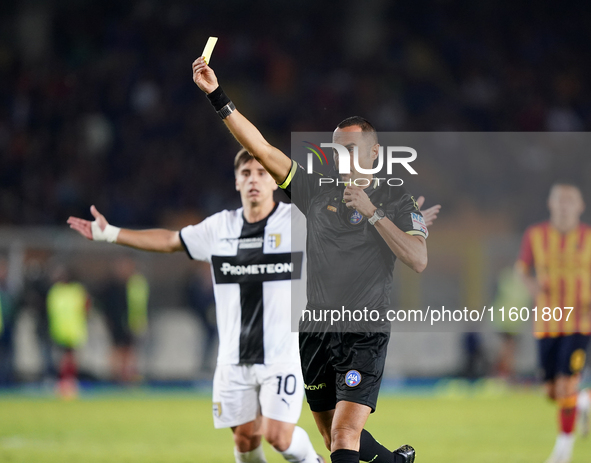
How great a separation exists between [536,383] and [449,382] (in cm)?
177

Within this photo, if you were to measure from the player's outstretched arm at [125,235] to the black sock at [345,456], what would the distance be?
2.39 metres

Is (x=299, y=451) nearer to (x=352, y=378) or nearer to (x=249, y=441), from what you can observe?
(x=249, y=441)

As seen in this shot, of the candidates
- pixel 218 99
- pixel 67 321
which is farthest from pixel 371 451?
pixel 67 321

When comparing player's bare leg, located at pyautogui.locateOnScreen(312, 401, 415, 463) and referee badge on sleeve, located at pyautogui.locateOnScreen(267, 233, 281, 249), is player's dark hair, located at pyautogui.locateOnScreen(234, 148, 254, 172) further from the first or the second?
player's bare leg, located at pyautogui.locateOnScreen(312, 401, 415, 463)

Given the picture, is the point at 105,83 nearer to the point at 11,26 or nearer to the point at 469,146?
the point at 11,26

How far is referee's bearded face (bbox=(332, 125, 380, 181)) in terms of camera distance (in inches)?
196

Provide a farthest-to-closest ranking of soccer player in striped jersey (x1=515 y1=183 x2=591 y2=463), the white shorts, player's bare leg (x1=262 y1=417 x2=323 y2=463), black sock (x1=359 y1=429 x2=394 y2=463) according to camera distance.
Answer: soccer player in striped jersey (x1=515 y1=183 x2=591 y2=463)
the white shorts
player's bare leg (x1=262 y1=417 x2=323 y2=463)
black sock (x1=359 y1=429 x2=394 y2=463)

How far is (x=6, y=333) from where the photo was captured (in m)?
16.0

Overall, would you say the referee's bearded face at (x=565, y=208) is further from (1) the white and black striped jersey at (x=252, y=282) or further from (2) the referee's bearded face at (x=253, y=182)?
(2) the referee's bearded face at (x=253, y=182)

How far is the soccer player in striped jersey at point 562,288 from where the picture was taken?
329 inches

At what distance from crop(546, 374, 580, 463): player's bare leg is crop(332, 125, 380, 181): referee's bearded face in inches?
168

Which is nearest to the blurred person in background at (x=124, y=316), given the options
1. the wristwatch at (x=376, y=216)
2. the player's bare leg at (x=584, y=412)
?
the player's bare leg at (x=584, y=412)

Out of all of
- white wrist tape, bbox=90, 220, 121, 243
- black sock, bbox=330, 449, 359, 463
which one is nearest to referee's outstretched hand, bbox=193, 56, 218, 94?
white wrist tape, bbox=90, 220, 121, 243

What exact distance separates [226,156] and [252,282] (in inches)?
595
